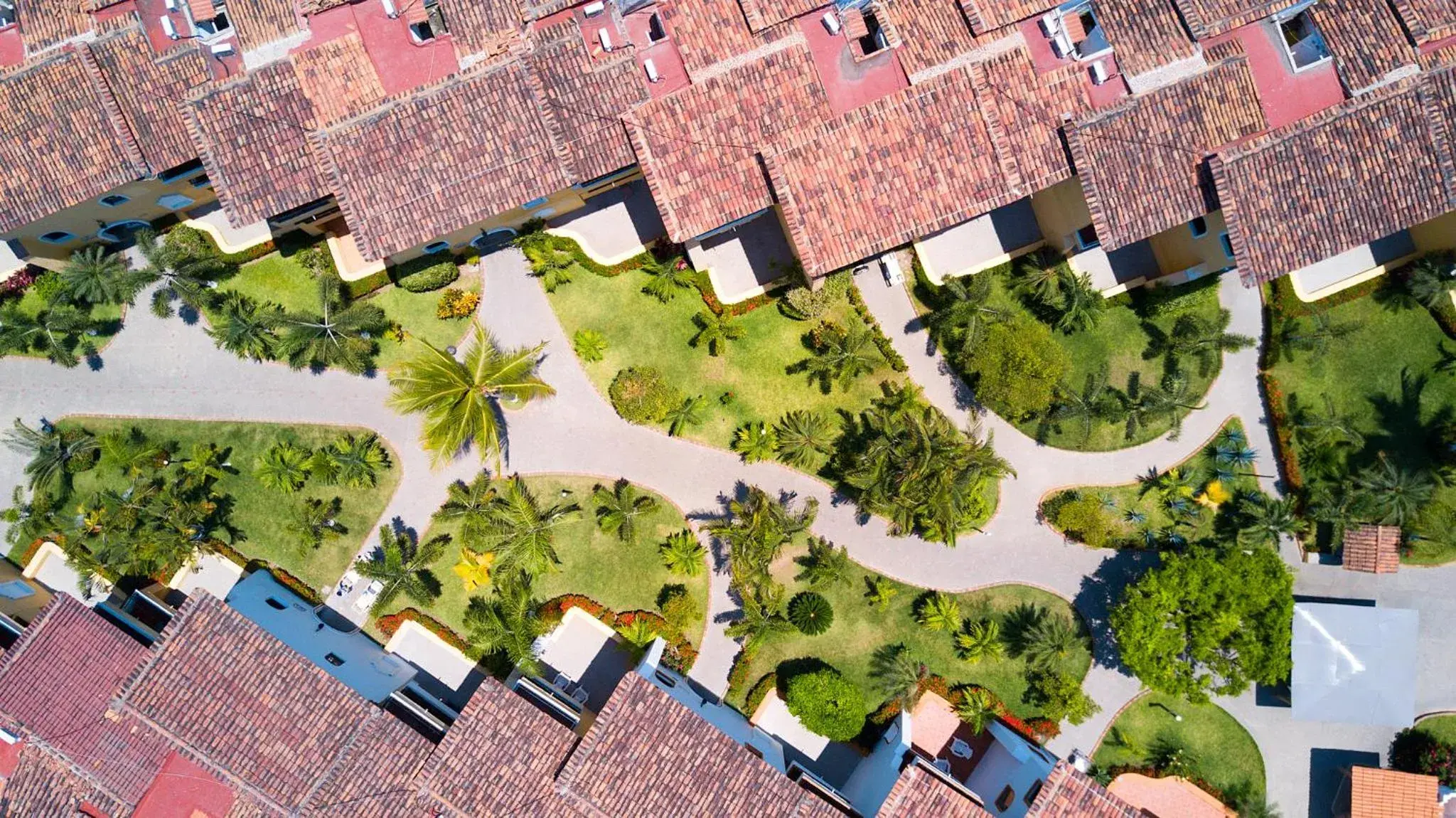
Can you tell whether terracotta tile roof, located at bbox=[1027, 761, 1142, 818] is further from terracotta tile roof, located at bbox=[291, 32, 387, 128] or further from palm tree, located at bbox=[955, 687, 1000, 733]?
terracotta tile roof, located at bbox=[291, 32, 387, 128]

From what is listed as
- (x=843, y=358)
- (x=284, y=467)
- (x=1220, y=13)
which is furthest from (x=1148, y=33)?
(x=284, y=467)

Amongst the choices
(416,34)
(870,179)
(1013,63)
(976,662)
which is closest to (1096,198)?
(1013,63)

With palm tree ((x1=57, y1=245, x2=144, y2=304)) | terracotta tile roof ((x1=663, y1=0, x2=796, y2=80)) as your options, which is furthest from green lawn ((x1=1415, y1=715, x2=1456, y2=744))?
palm tree ((x1=57, y1=245, x2=144, y2=304))

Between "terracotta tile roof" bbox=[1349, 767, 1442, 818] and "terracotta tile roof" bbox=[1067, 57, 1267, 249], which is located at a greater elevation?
"terracotta tile roof" bbox=[1067, 57, 1267, 249]

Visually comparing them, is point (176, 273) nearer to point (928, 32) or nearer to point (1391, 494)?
point (928, 32)

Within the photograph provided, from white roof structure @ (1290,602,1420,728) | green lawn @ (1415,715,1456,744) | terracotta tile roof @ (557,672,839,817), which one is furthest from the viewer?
green lawn @ (1415,715,1456,744)

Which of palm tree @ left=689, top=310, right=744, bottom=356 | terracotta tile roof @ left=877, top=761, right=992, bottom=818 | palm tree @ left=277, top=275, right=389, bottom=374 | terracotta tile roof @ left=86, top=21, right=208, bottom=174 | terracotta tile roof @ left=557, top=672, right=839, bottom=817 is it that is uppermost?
palm tree @ left=689, top=310, right=744, bottom=356

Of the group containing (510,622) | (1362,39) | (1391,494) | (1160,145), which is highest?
(1362,39)
